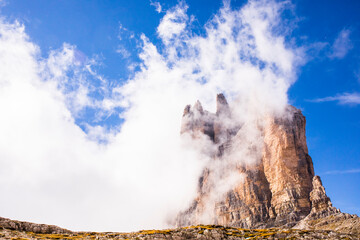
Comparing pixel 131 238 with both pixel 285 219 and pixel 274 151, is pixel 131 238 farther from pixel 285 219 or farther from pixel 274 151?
pixel 274 151

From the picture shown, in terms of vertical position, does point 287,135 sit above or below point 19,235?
above

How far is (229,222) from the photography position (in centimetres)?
19950

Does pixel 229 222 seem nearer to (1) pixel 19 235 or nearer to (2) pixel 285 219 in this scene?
(2) pixel 285 219

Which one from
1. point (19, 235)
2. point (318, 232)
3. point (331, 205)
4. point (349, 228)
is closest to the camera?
point (19, 235)

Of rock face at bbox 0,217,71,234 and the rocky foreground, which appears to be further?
rock face at bbox 0,217,71,234

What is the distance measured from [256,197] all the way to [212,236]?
130 m

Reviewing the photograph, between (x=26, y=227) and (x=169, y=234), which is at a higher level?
(x=169, y=234)

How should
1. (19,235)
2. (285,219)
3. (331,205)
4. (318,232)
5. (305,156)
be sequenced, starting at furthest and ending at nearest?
(305,156), (285,219), (331,205), (318,232), (19,235)

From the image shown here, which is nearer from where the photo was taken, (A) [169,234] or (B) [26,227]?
(A) [169,234]

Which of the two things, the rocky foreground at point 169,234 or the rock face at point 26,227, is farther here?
the rock face at point 26,227

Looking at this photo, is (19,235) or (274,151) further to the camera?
(274,151)

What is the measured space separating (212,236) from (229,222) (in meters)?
133

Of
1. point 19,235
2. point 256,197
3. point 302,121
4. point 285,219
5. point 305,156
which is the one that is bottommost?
point 19,235

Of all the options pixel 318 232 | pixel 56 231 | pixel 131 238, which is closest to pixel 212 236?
pixel 131 238
